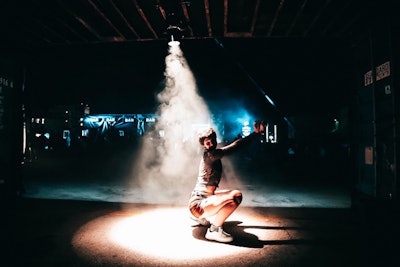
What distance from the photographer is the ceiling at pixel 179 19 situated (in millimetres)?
5312

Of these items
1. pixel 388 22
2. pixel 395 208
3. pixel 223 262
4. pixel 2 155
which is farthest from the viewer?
pixel 2 155

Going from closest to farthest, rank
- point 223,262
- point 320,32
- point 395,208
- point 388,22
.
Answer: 1. point 223,262
2. point 395,208
3. point 388,22
4. point 320,32

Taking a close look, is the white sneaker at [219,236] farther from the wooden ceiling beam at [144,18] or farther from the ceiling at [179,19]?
the wooden ceiling beam at [144,18]

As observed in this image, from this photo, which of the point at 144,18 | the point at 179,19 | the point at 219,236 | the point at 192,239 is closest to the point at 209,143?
the point at 219,236

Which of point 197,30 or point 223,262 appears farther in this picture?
point 197,30

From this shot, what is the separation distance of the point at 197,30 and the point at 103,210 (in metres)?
5.18

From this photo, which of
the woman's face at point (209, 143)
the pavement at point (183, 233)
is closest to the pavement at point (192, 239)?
the pavement at point (183, 233)

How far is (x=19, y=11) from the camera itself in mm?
5512

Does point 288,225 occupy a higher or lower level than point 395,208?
lower

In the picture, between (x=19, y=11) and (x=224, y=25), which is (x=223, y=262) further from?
(x=19, y=11)

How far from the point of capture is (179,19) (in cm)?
566

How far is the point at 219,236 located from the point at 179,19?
4588 mm

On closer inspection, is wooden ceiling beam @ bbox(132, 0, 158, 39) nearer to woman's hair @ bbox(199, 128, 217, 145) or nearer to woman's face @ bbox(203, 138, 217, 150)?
woman's hair @ bbox(199, 128, 217, 145)

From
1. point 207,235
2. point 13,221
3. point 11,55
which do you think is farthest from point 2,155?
point 207,235
